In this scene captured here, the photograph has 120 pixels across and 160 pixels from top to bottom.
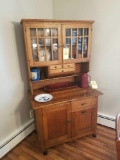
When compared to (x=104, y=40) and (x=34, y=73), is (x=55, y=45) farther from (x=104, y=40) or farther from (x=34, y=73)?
(x=104, y=40)

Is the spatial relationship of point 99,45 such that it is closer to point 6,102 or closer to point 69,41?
point 69,41

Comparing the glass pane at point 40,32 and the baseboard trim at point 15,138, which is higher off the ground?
the glass pane at point 40,32

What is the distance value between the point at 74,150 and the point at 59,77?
0.99 meters

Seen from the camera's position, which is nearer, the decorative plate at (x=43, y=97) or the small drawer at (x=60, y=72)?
the decorative plate at (x=43, y=97)

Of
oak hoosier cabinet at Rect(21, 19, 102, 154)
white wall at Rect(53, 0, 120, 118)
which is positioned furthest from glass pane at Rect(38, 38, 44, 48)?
white wall at Rect(53, 0, 120, 118)

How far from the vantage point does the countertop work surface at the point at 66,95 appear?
163cm

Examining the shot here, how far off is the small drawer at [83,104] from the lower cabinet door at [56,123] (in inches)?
3.3

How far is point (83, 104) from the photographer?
5.89 feet

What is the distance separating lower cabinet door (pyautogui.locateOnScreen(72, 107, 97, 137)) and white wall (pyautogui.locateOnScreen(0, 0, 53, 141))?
754 mm

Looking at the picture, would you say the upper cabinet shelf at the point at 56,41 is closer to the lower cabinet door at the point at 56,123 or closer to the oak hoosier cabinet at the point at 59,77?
the oak hoosier cabinet at the point at 59,77

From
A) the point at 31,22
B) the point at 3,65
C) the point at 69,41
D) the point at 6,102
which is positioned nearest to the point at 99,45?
the point at 69,41

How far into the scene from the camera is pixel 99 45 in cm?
199

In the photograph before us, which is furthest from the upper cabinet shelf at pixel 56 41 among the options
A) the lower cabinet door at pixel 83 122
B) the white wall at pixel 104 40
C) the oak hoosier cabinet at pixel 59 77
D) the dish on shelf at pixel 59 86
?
the lower cabinet door at pixel 83 122

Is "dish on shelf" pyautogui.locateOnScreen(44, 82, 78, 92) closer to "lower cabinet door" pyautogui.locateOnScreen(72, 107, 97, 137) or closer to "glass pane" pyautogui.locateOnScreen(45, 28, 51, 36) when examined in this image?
"lower cabinet door" pyautogui.locateOnScreen(72, 107, 97, 137)
